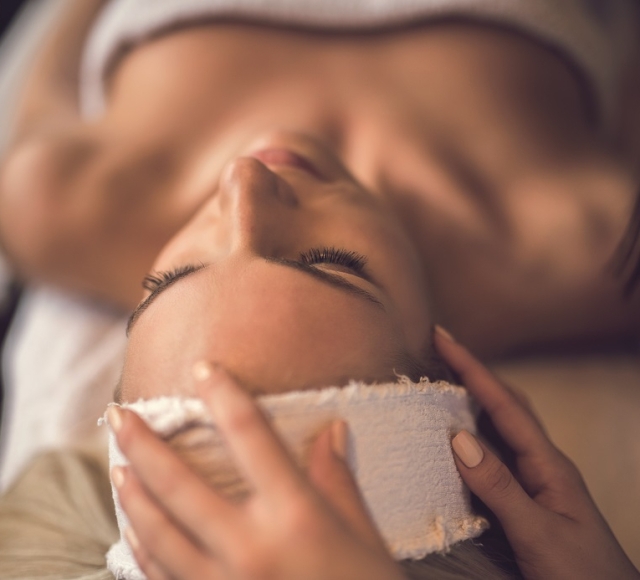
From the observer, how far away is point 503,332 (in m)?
1.19

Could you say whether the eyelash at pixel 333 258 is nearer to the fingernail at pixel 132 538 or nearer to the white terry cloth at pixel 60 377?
the fingernail at pixel 132 538

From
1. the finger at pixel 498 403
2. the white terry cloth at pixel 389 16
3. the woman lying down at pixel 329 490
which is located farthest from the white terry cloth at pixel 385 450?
the white terry cloth at pixel 389 16

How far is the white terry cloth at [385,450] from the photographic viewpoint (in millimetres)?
568

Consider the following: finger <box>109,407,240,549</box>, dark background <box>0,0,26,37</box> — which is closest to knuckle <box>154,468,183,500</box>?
finger <box>109,407,240,549</box>

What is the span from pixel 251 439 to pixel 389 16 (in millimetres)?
1029

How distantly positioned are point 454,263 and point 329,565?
780 millimetres

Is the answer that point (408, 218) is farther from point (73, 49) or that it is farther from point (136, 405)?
point (73, 49)

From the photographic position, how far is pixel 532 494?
2.69 feet

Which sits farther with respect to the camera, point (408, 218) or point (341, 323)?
point (408, 218)

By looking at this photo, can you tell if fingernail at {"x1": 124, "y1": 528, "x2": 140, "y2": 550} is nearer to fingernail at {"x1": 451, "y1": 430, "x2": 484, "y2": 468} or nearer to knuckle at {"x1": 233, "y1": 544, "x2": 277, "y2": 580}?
knuckle at {"x1": 233, "y1": 544, "x2": 277, "y2": 580}

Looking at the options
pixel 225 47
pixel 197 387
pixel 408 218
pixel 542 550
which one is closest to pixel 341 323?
pixel 197 387

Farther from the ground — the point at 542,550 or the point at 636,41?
the point at 636,41

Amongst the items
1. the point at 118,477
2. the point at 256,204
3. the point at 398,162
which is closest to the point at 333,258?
the point at 256,204

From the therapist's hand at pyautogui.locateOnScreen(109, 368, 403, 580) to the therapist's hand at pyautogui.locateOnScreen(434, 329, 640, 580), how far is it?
22 centimetres
